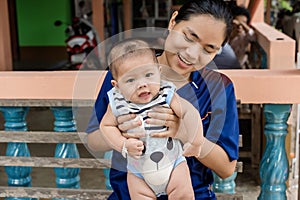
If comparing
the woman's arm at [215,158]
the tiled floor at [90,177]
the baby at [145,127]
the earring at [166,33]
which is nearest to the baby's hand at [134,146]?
the baby at [145,127]

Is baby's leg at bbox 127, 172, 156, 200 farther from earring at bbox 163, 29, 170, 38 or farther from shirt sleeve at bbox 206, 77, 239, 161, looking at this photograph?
earring at bbox 163, 29, 170, 38

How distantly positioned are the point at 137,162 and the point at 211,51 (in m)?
0.42

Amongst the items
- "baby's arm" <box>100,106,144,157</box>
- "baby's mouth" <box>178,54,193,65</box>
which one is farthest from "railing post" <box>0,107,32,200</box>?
"baby's mouth" <box>178,54,193,65</box>

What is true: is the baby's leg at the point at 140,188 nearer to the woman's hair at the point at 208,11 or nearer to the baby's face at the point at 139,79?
the baby's face at the point at 139,79

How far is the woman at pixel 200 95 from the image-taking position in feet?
5.23

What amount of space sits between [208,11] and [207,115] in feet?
1.15

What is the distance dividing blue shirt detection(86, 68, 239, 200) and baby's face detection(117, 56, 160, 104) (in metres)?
0.26

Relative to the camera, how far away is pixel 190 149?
1.56 m

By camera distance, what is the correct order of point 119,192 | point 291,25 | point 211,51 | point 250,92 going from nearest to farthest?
point 211,51, point 119,192, point 250,92, point 291,25

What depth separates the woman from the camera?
1593mm

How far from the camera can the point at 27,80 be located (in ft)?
7.59

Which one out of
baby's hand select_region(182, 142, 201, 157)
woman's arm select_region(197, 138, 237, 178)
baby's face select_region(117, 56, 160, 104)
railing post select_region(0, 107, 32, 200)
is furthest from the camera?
railing post select_region(0, 107, 32, 200)

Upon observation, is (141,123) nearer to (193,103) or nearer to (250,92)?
(193,103)

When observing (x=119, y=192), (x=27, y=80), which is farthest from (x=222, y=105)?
(x=27, y=80)
